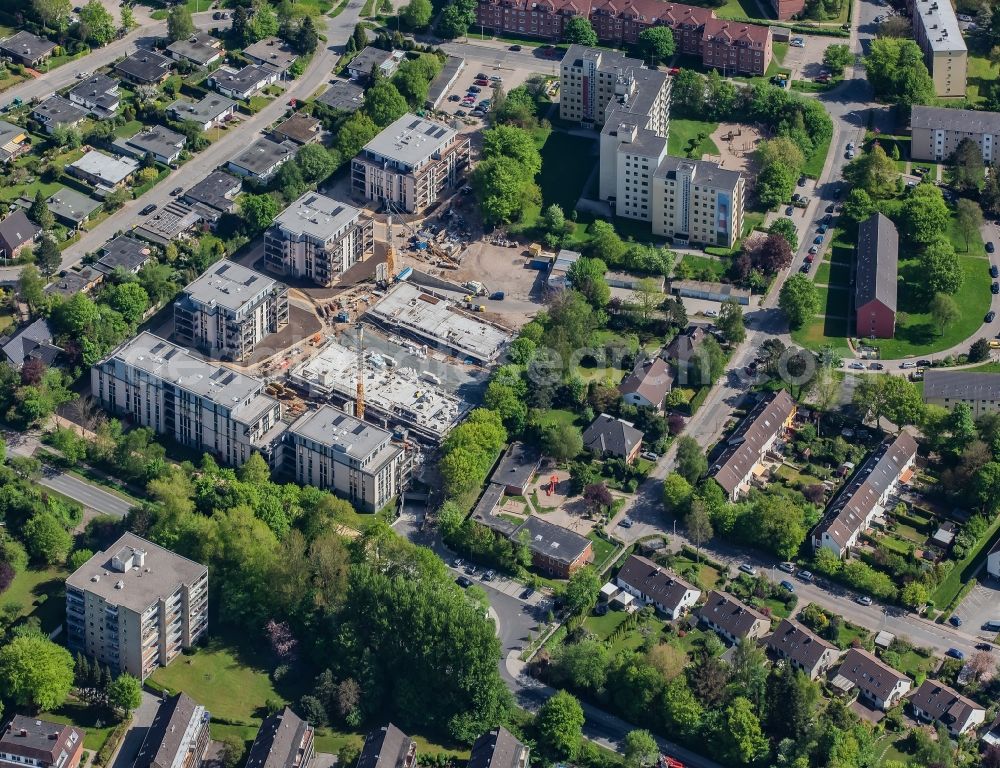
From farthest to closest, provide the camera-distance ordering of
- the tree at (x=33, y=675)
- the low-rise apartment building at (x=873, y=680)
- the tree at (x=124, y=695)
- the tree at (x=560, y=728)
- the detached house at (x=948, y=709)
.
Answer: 1. the low-rise apartment building at (x=873, y=680)
2. the detached house at (x=948, y=709)
3. the tree at (x=124, y=695)
4. the tree at (x=33, y=675)
5. the tree at (x=560, y=728)

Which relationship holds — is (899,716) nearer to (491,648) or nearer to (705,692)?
(705,692)

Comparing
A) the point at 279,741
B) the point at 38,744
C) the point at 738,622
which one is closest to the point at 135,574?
the point at 38,744

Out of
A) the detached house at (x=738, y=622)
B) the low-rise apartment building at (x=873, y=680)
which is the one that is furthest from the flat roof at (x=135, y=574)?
the low-rise apartment building at (x=873, y=680)

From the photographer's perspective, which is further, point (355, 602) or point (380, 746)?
point (355, 602)

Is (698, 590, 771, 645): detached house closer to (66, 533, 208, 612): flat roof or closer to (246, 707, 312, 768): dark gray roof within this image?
(246, 707, 312, 768): dark gray roof

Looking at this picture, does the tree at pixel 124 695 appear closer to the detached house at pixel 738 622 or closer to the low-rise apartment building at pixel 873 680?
the detached house at pixel 738 622

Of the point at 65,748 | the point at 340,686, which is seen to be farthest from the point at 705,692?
the point at 65,748
